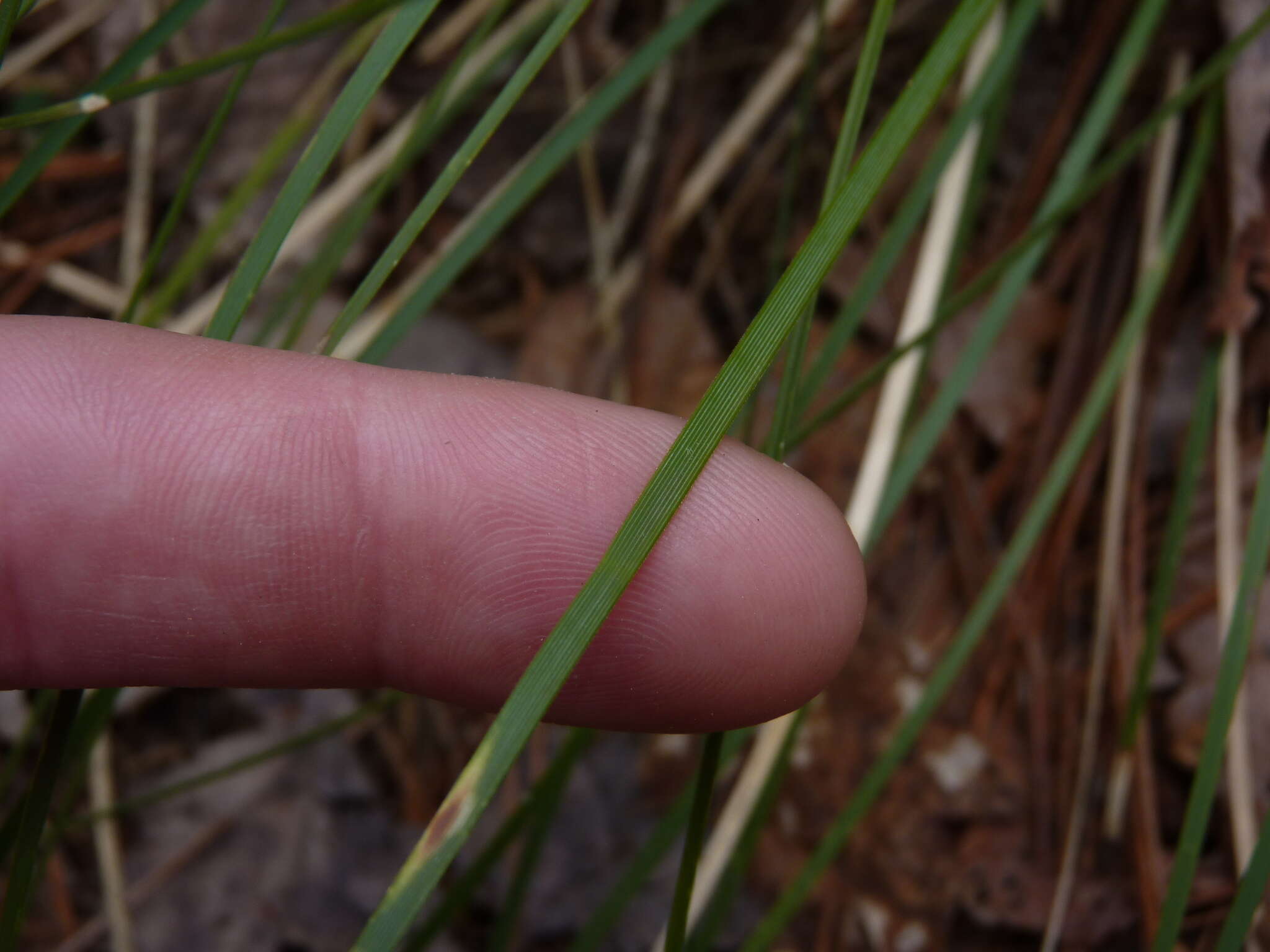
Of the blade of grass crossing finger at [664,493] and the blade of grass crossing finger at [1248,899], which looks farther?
the blade of grass crossing finger at [1248,899]

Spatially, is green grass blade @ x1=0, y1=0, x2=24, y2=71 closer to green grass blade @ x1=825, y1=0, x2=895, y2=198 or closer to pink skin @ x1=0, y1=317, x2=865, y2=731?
pink skin @ x1=0, y1=317, x2=865, y2=731

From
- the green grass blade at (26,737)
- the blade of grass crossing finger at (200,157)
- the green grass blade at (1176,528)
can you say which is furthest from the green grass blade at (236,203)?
the green grass blade at (1176,528)

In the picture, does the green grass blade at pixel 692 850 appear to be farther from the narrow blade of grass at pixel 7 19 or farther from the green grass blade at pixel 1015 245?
the narrow blade of grass at pixel 7 19

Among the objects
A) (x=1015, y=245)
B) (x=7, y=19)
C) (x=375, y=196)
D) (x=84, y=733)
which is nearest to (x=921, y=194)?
(x=1015, y=245)

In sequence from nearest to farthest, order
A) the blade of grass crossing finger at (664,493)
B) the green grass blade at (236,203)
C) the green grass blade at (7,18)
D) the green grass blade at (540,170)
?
the blade of grass crossing finger at (664,493), the green grass blade at (7,18), the green grass blade at (540,170), the green grass blade at (236,203)

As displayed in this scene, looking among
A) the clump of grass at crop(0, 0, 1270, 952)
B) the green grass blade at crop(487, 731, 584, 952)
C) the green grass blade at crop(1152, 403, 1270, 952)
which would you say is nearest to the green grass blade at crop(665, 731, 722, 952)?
the clump of grass at crop(0, 0, 1270, 952)

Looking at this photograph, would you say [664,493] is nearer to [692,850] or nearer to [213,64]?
[692,850]

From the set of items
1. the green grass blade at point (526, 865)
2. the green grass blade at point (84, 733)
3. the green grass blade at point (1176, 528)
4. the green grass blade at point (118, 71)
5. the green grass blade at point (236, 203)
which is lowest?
the green grass blade at point (526, 865)
